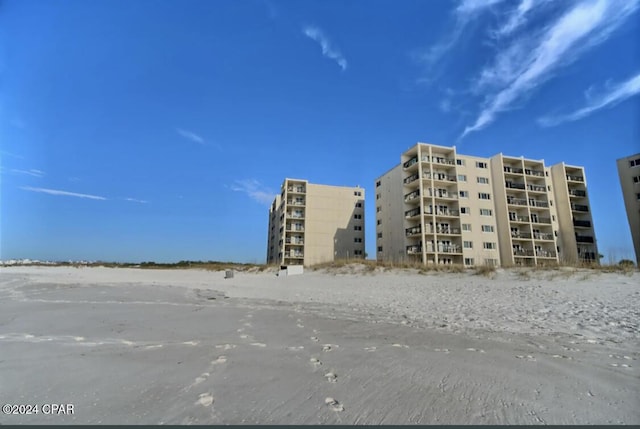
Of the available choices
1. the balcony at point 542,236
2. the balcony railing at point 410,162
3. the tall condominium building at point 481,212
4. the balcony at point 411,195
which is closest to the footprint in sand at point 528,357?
the tall condominium building at point 481,212

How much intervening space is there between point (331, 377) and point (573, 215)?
2338 inches

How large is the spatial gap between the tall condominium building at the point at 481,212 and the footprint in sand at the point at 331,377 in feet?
122

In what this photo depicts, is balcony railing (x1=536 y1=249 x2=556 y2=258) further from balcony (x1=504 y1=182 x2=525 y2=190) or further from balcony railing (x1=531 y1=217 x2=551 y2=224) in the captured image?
balcony (x1=504 y1=182 x2=525 y2=190)

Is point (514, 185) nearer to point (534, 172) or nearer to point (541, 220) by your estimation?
point (534, 172)

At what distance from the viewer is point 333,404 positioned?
9.21 ft

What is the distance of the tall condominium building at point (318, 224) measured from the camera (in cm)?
5388

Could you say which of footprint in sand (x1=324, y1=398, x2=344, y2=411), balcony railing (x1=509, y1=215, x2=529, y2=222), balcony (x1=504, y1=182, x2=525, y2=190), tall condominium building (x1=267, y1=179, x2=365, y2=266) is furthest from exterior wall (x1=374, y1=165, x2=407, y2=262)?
footprint in sand (x1=324, y1=398, x2=344, y2=411)

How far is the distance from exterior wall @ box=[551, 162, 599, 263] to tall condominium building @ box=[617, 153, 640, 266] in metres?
4.58

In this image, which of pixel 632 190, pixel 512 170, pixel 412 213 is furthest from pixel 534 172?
pixel 412 213

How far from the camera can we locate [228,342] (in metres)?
5.18

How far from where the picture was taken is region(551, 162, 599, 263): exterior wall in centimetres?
4584

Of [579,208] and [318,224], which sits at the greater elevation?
[579,208]

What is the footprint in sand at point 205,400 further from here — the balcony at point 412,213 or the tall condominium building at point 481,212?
the balcony at point 412,213

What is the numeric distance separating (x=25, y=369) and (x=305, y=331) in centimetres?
429
